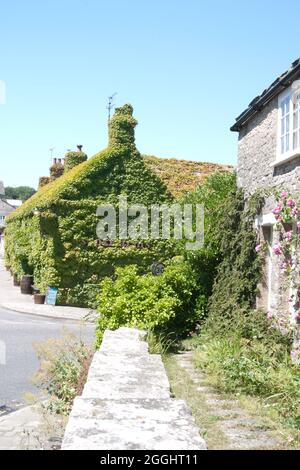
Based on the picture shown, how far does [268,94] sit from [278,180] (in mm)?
1680

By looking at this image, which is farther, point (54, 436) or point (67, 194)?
point (67, 194)

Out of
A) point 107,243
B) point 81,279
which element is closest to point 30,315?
point 81,279

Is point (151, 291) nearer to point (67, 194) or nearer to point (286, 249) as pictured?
point (286, 249)

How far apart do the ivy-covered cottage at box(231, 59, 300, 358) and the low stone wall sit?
12.1 ft

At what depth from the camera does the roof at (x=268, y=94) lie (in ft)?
29.1

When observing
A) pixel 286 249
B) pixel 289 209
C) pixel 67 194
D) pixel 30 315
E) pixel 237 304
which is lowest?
pixel 30 315

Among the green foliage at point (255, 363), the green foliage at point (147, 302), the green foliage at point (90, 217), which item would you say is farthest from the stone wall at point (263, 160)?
the green foliage at point (90, 217)

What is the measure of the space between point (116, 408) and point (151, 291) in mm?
6111

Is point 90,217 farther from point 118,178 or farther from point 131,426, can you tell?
point 131,426

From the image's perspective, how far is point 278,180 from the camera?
385 inches

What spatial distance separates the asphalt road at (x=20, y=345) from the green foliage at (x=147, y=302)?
69 centimetres

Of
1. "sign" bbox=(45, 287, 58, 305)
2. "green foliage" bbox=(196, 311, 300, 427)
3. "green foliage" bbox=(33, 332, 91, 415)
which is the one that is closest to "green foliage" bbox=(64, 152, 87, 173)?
"sign" bbox=(45, 287, 58, 305)

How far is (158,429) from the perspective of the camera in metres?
3.79

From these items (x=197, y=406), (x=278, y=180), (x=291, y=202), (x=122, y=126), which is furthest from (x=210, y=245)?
(x=122, y=126)
